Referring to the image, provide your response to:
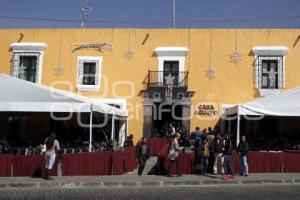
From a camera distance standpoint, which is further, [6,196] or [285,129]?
[285,129]

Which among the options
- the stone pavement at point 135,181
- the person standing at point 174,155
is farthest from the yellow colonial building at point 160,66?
the stone pavement at point 135,181

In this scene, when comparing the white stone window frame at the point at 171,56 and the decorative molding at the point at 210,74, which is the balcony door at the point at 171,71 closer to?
the white stone window frame at the point at 171,56

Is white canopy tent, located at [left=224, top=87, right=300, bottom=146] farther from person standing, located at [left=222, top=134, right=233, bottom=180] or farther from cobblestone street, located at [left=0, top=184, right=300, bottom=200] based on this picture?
cobblestone street, located at [left=0, top=184, right=300, bottom=200]

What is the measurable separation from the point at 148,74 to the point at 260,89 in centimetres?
578

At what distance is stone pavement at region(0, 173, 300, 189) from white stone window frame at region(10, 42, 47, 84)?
1169cm

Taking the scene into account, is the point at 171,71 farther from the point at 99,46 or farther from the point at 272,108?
the point at 272,108

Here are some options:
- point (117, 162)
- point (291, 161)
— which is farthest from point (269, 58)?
point (117, 162)

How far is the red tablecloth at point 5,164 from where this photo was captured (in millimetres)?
15008

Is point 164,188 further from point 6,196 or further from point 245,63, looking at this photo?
point 245,63

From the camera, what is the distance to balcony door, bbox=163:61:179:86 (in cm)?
2500

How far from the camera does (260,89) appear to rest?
80.7 feet

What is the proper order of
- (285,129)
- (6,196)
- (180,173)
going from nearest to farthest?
(6,196)
(180,173)
(285,129)

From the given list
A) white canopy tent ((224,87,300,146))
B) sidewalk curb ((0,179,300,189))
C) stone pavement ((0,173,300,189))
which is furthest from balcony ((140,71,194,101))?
sidewalk curb ((0,179,300,189))

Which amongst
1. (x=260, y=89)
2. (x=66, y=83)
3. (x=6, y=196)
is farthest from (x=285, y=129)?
(x=6, y=196)
